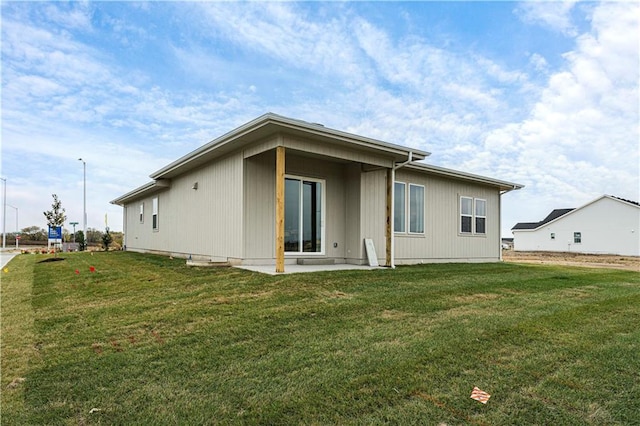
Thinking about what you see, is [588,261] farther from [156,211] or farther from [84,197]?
[84,197]

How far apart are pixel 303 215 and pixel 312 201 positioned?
0.46 metres

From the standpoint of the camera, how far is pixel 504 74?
12.5 meters

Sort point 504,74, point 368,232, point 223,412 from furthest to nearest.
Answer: point 504,74
point 368,232
point 223,412

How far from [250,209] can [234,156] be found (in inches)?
53.9

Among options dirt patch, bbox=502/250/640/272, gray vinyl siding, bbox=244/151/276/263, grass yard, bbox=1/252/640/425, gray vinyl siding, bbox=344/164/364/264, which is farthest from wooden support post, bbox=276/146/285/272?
dirt patch, bbox=502/250/640/272

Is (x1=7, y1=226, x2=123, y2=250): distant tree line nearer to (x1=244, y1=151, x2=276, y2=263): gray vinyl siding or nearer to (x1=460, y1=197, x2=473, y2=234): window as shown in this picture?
(x1=244, y1=151, x2=276, y2=263): gray vinyl siding

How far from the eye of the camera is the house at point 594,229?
29.4 meters

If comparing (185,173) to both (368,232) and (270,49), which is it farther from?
(368,232)

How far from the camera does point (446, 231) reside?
13.2m

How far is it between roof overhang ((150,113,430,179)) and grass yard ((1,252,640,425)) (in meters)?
2.96

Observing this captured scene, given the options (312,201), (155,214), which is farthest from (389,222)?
(155,214)

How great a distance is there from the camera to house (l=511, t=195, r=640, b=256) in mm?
29375

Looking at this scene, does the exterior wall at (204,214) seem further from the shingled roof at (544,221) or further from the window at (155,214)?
the shingled roof at (544,221)

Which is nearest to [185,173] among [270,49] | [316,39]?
[270,49]
